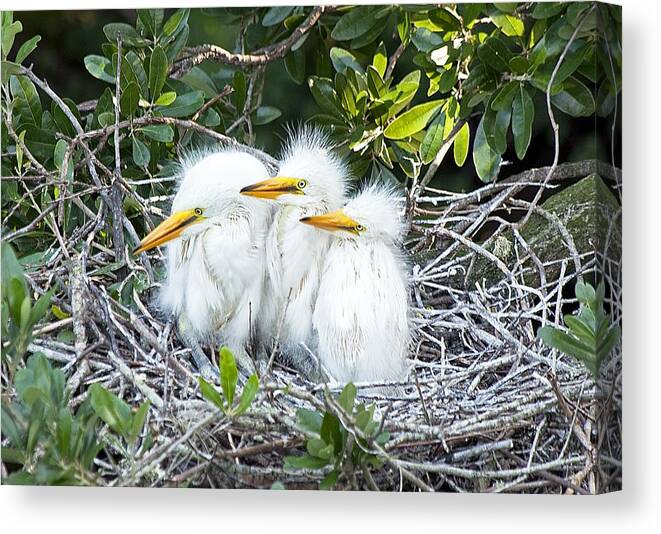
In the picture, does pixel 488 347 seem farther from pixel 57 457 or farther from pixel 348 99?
pixel 57 457

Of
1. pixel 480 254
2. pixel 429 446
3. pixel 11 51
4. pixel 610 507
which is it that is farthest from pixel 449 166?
pixel 11 51

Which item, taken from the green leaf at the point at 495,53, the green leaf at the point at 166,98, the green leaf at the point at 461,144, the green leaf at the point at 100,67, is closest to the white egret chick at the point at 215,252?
the green leaf at the point at 166,98

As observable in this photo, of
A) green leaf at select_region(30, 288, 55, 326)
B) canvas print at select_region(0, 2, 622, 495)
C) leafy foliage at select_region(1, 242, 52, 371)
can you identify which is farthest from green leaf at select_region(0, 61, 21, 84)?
green leaf at select_region(30, 288, 55, 326)

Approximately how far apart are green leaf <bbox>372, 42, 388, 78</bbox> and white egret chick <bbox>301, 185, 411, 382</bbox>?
8.7 inches

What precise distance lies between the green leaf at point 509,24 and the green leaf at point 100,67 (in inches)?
29.7

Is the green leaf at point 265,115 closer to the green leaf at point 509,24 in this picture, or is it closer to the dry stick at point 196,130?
the dry stick at point 196,130

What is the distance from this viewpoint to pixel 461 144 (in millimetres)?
2320

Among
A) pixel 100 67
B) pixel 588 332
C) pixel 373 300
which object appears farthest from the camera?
pixel 100 67

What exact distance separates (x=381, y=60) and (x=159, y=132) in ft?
1.49

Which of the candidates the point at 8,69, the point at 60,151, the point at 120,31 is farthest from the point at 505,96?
the point at 8,69

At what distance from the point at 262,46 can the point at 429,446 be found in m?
0.83

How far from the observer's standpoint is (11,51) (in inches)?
97.6

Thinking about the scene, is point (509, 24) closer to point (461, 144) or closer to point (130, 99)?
point (461, 144)

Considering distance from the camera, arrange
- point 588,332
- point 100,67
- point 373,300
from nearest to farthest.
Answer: point 588,332 < point 373,300 < point 100,67
